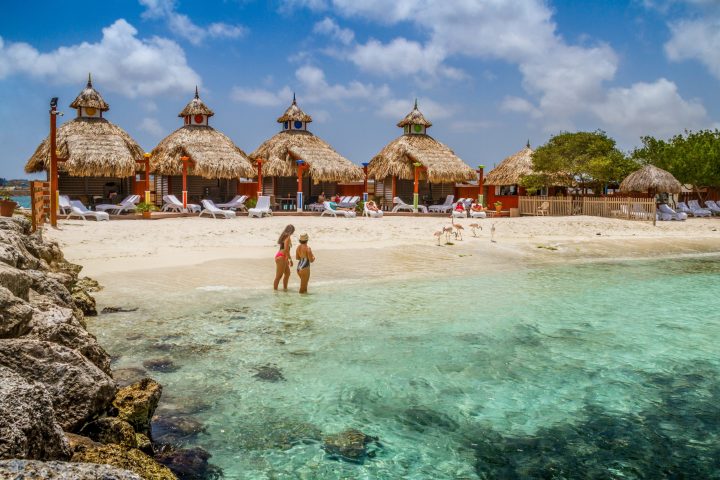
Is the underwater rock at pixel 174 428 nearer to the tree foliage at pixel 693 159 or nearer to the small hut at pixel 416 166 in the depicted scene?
A: the small hut at pixel 416 166

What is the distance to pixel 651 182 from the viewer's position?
25.5 metres

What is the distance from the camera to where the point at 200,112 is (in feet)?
85.3

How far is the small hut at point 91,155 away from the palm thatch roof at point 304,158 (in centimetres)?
561

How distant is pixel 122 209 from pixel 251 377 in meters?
16.7

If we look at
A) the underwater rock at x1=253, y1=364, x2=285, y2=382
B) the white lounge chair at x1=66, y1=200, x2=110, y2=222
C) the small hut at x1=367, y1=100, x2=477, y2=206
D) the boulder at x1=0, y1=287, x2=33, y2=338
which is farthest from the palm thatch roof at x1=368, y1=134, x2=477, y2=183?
→ the boulder at x1=0, y1=287, x2=33, y2=338

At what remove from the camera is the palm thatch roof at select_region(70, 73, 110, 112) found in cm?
2345

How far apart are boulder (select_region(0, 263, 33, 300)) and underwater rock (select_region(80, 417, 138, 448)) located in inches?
53.0

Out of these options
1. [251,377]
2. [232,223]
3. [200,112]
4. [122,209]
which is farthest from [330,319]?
[200,112]

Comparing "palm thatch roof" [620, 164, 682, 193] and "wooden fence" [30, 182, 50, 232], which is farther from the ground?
"palm thatch roof" [620, 164, 682, 193]

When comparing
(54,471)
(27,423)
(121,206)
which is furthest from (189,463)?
(121,206)

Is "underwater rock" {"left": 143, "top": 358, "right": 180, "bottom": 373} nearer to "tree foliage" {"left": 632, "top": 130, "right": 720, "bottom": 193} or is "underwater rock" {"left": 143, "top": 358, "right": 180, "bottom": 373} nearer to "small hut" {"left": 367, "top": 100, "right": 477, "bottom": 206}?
"small hut" {"left": 367, "top": 100, "right": 477, "bottom": 206}

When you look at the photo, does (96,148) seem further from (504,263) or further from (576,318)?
(576,318)

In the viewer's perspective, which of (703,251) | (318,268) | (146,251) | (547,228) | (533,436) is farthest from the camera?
(547,228)

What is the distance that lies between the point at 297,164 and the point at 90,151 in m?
8.22
